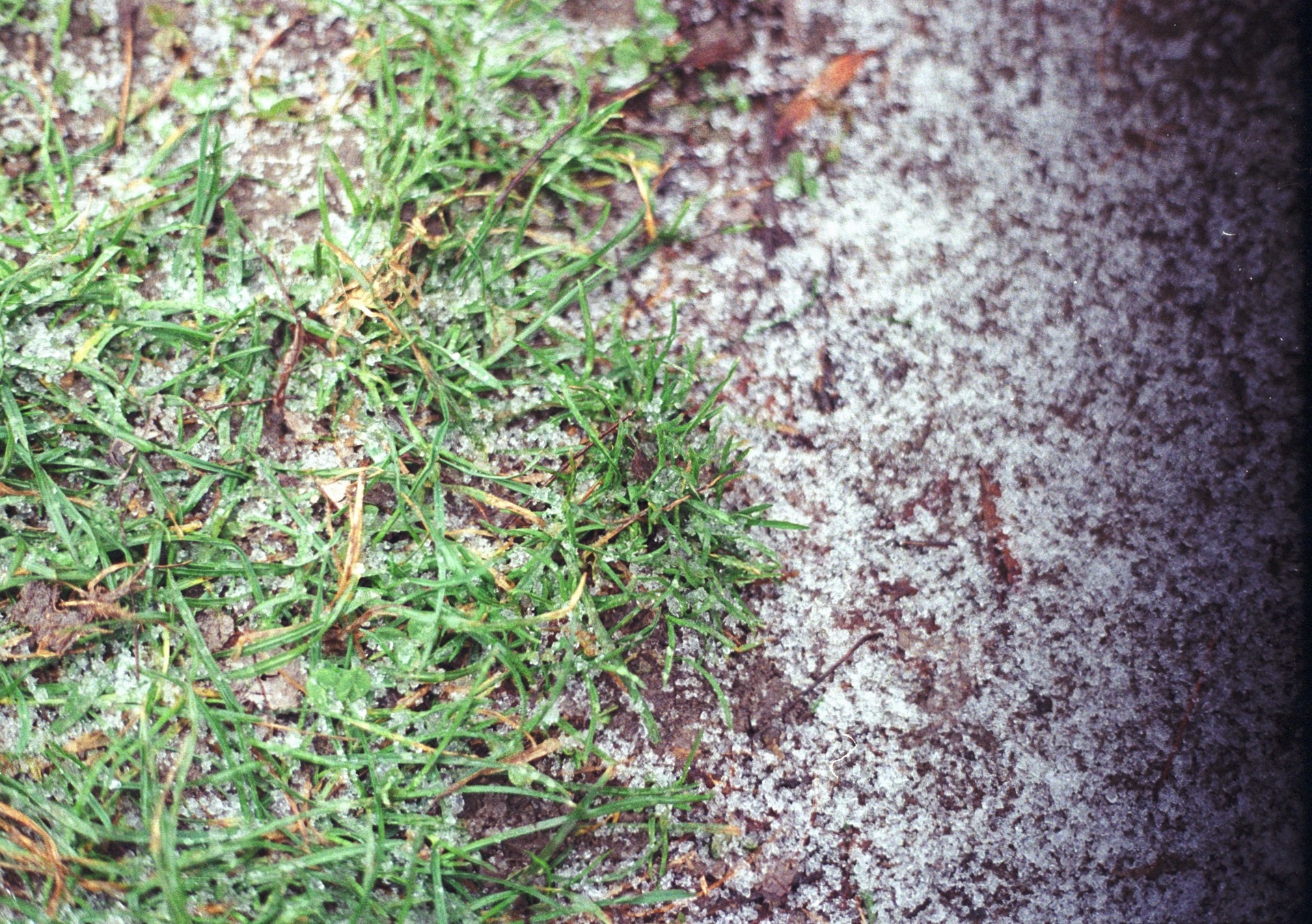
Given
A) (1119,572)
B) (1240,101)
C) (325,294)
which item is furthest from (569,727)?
(1240,101)

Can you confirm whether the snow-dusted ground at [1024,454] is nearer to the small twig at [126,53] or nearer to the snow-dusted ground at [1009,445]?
the snow-dusted ground at [1009,445]

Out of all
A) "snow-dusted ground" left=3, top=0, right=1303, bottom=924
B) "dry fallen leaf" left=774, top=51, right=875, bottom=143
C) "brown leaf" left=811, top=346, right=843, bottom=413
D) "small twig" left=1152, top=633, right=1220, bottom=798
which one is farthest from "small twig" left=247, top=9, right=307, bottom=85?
"small twig" left=1152, top=633, right=1220, bottom=798

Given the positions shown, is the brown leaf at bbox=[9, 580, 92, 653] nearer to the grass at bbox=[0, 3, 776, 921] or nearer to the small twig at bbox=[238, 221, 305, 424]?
the grass at bbox=[0, 3, 776, 921]

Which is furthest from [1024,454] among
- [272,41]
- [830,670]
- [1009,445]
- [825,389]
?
[272,41]

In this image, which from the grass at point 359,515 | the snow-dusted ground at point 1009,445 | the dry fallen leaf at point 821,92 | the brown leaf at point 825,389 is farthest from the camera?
the dry fallen leaf at point 821,92

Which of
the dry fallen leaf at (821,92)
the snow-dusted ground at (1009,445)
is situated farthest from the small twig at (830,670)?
the dry fallen leaf at (821,92)

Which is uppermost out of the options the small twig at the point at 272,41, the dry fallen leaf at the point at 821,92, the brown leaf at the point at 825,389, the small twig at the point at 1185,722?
the small twig at the point at 272,41

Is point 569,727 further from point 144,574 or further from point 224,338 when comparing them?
point 224,338
